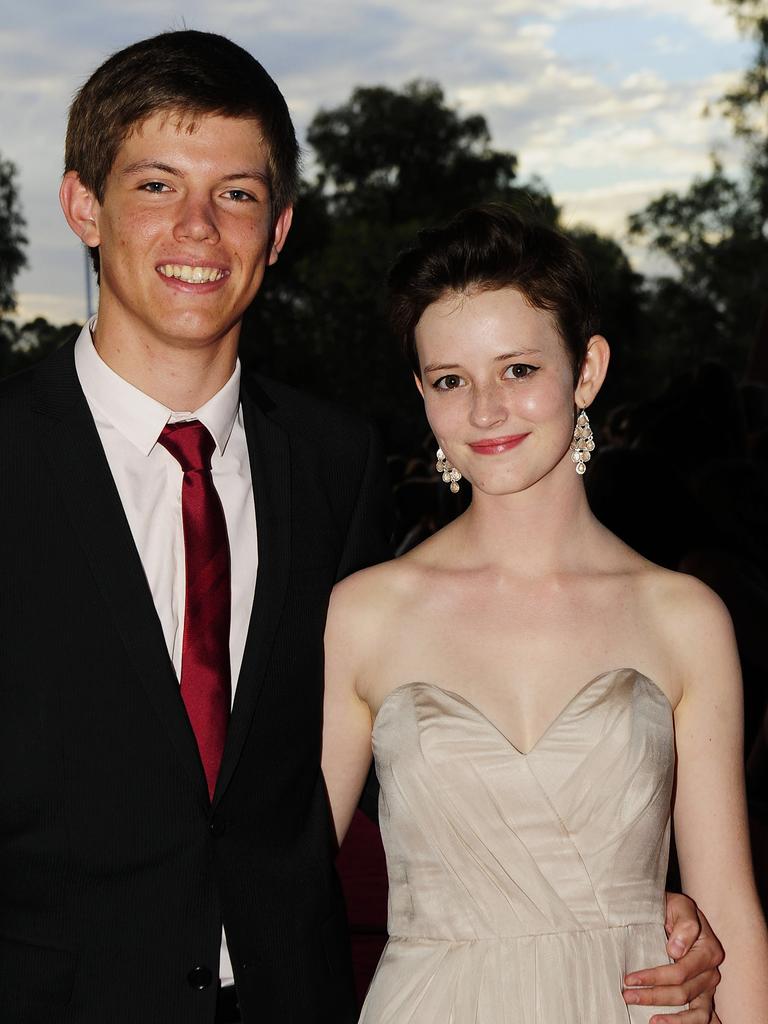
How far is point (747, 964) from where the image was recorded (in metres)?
2.60

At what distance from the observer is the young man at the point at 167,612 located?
240 cm

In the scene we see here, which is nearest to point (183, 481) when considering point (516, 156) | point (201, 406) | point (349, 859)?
point (201, 406)

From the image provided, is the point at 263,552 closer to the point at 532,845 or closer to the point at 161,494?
the point at 161,494

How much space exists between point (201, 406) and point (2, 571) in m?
0.57

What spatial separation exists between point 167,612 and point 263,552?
9.8 inches

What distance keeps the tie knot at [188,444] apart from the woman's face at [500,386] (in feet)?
1.61

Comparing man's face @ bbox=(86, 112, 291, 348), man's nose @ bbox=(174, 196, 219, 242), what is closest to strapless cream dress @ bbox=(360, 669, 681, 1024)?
man's face @ bbox=(86, 112, 291, 348)

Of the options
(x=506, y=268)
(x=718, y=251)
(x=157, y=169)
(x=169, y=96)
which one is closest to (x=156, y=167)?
(x=157, y=169)

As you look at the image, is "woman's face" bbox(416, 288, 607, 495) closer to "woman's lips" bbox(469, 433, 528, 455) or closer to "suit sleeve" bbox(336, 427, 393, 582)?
"woman's lips" bbox(469, 433, 528, 455)

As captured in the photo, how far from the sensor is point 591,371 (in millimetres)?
2863

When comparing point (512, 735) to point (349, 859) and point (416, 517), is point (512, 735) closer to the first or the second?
point (349, 859)

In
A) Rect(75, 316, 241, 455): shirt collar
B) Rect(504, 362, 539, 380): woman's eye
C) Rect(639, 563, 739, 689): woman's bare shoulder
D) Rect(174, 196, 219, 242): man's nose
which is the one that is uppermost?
Rect(174, 196, 219, 242): man's nose

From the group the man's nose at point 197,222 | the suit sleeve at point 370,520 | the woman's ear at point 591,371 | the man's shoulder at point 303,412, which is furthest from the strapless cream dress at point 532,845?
the man's nose at point 197,222

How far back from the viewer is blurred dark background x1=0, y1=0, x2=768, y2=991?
660 centimetres
